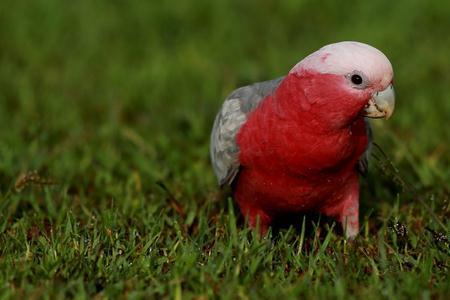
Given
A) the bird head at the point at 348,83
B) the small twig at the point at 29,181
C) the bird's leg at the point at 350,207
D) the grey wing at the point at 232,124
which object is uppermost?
the bird head at the point at 348,83

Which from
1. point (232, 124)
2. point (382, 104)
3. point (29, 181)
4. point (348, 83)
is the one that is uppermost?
point (348, 83)

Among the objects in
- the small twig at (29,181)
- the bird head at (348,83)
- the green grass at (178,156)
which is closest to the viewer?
the green grass at (178,156)

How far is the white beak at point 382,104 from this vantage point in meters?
3.48

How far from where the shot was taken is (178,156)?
517 cm

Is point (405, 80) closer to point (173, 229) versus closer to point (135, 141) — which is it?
point (135, 141)

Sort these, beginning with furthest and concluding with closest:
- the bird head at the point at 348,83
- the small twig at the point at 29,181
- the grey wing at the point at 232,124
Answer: the small twig at the point at 29,181
the grey wing at the point at 232,124
the bird head at the point at 348,83

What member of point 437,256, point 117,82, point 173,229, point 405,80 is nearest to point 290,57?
point 405,80

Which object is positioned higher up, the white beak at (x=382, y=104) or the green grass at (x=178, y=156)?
the white beak at (x=382, y=104)

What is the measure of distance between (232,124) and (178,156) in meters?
1.30

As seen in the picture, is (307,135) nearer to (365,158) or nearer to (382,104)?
(382,104)

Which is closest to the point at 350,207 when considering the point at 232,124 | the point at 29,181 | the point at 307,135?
the point at 307,135

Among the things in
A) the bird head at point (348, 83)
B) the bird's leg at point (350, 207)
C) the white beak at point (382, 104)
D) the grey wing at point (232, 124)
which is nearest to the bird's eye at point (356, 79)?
the bird head at point (348, 83)

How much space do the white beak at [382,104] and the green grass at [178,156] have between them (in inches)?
12.6

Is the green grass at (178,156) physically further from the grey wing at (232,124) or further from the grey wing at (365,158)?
the grey wing at (232,124)
